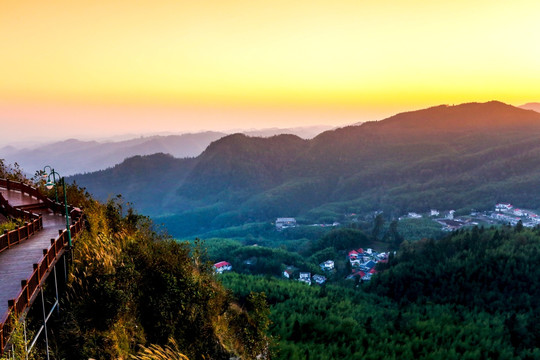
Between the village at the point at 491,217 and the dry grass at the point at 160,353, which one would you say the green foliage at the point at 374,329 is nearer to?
the dry grass at the point at 160,353

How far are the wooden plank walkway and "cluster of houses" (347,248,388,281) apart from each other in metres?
65.9

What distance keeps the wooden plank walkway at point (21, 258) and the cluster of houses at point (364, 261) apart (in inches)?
2596

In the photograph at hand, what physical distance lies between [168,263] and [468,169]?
7799 inches

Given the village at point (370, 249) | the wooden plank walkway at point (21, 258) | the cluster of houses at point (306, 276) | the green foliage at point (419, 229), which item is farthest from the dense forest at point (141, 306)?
the green foliage at point (419, 229)

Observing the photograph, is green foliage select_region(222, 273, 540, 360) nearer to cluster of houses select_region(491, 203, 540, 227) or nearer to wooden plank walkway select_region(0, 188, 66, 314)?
wooden plank walkway select_region(0, 188, 66, 314)

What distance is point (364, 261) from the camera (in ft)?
295

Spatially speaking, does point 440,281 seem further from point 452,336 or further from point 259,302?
point 259,302

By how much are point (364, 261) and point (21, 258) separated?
8478cm

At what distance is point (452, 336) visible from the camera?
33.9 m

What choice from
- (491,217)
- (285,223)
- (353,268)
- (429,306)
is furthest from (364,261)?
(285,223)

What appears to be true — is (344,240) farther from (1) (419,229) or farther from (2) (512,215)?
(2) (512,215)

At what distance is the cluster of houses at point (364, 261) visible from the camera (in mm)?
78512

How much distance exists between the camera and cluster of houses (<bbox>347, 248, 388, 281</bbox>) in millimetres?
78512

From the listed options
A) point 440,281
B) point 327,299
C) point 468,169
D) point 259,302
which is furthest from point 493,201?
point 259,302
